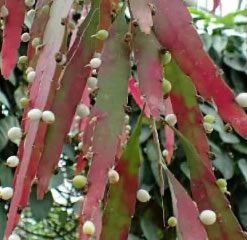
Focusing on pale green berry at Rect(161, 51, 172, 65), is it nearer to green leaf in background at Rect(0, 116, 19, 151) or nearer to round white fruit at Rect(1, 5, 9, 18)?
round white fruit at Rect(1, 5, 9, 18)

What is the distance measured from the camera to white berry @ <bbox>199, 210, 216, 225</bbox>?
447mm

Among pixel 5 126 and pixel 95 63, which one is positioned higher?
pixel 95 63

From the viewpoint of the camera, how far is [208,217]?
448 millimetres

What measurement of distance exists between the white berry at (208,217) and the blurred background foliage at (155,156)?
2.47ft

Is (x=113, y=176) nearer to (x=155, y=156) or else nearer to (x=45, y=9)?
(x=45, y=9)

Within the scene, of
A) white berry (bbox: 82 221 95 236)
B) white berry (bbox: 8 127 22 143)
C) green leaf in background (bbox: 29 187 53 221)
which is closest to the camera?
white berry (bbox: 82 221 95 236)

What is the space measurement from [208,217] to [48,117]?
13 centimetres

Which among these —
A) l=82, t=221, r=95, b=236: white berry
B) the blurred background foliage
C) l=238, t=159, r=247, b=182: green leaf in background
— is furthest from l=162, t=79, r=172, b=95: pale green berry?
l=238, t=159, r=247, b=182: green leaf in background

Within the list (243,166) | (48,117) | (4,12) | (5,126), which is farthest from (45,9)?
(243,166)

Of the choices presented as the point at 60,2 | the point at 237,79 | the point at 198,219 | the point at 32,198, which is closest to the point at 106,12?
the point at 60,2

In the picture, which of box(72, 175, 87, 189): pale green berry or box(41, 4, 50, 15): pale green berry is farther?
box(41, 4, 50, 15): pale green berry

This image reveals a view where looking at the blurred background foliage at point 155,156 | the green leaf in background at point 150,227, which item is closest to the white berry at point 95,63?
the blurred background foliage at point 155,156

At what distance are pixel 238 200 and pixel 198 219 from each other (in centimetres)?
100

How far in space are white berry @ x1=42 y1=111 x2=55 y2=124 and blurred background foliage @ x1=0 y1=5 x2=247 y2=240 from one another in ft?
2.40
